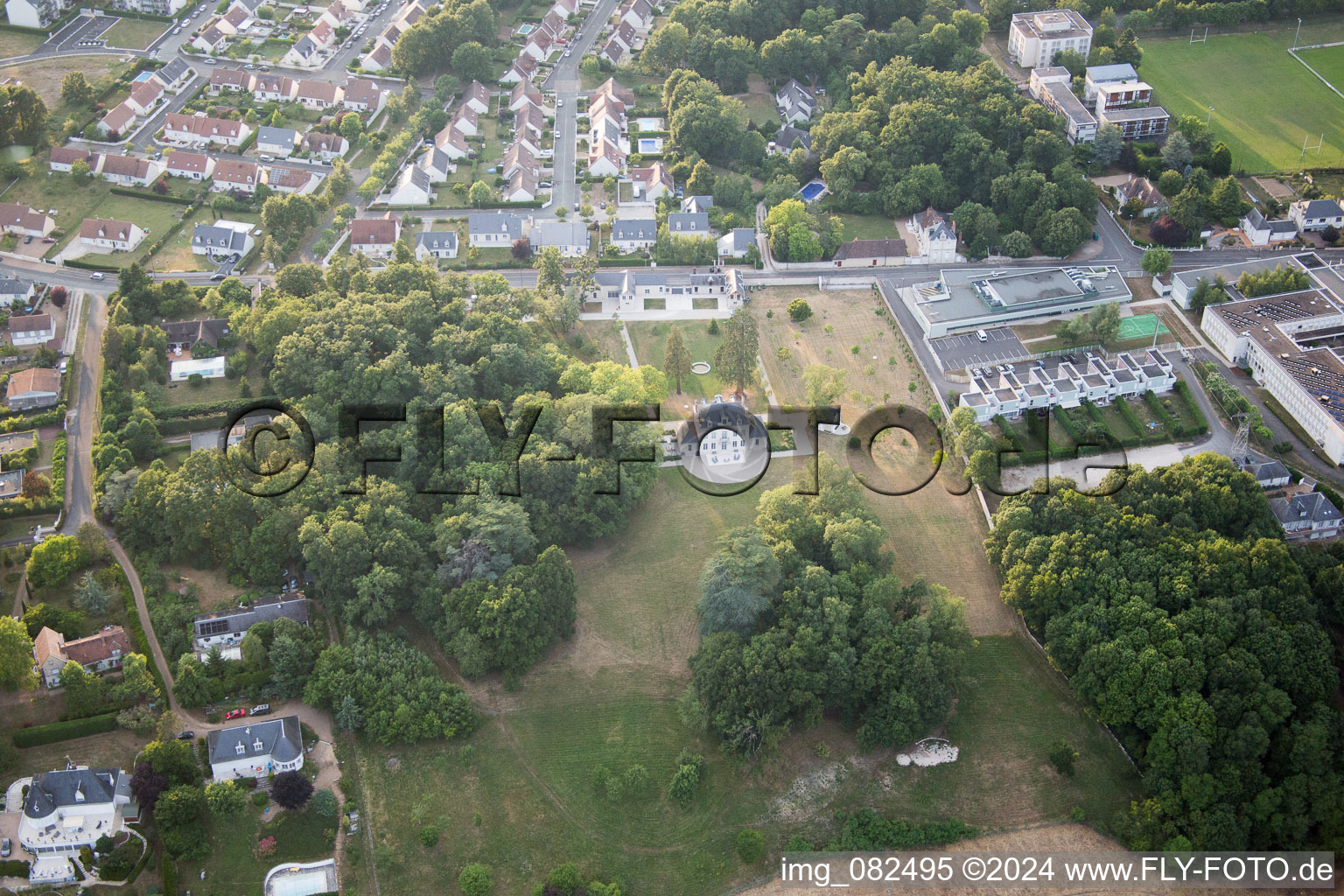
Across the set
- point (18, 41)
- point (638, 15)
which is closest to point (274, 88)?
point (18, 41)

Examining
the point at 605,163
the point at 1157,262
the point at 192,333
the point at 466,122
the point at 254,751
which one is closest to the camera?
the point at 254,751

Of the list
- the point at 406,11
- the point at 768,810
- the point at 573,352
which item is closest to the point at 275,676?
the point at 768,810

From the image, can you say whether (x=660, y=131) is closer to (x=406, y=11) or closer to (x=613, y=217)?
(x=613, y=217)

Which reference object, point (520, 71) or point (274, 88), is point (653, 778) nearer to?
point (520, 71)

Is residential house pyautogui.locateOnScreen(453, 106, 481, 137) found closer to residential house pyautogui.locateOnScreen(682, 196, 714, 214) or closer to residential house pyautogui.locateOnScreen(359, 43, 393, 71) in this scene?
residential house pyautogui.locateOnScreen(359, 43, 393, 71)

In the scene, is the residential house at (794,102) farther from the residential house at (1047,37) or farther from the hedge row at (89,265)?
the hedge row at (89,265)

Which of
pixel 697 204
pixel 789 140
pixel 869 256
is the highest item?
pixel 789 140

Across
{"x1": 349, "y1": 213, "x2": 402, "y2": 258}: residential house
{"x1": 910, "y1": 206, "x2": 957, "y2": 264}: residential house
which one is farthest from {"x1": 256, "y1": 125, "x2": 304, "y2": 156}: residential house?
{"x1": 910, "y1": 206, "x2": 957, "y2": 264}: residential house
